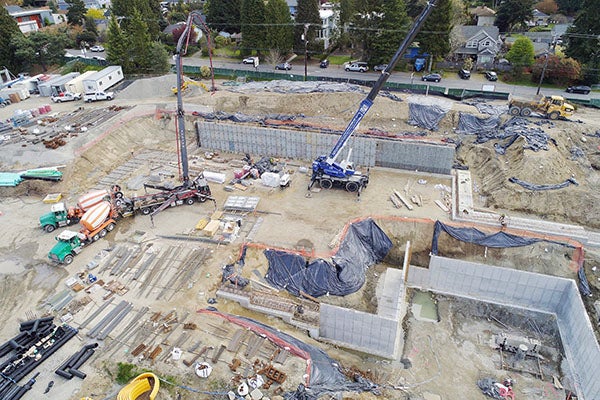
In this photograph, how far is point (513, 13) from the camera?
59.2 m

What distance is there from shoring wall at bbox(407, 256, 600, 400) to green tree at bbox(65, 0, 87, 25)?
73.0 m

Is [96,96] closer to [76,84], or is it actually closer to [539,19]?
[76,84]

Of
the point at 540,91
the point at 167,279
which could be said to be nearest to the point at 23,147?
the point at 167,279

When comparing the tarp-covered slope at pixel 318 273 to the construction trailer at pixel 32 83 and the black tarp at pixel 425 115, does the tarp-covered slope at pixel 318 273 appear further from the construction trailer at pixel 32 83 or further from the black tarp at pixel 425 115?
the construction trailer at pixel 32 83

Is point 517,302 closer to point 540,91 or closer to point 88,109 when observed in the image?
point 540,91

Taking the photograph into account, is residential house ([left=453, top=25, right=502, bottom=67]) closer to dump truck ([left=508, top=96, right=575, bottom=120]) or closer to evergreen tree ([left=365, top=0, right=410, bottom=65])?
evergreen tree ([left=365, top=0, right=410, bottom=65])

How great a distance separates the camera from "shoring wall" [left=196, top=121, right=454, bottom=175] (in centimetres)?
3069

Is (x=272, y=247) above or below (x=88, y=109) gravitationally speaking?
below

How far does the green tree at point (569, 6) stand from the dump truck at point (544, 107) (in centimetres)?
4570

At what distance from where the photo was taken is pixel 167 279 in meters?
22.0

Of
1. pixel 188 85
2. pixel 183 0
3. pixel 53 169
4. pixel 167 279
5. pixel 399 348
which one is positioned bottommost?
pixel 399 348

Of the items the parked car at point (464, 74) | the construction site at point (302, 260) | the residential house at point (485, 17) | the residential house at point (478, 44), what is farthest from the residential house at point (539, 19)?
the construction site at point (302, 260)

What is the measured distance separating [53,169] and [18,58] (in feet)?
100

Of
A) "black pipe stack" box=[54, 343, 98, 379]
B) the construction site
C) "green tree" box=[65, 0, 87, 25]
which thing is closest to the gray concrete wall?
the construction site
